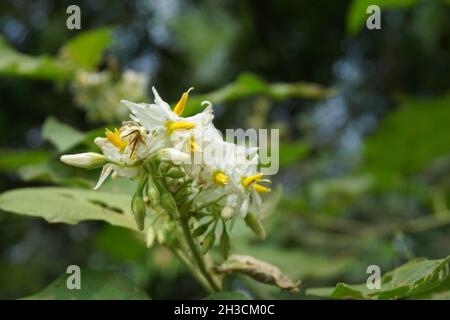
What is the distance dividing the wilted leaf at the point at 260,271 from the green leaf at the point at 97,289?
13cm

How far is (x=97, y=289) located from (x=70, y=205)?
141 millimetres

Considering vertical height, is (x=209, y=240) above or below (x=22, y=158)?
below

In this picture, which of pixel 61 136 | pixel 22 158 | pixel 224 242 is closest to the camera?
pixel 224 242

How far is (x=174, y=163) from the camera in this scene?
2.34 feet

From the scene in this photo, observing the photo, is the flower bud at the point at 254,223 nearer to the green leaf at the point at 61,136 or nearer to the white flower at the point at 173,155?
the white flower at the point at 173,155

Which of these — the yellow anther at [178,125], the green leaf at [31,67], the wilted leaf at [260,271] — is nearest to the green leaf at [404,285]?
the wilted leaf at [260,271]

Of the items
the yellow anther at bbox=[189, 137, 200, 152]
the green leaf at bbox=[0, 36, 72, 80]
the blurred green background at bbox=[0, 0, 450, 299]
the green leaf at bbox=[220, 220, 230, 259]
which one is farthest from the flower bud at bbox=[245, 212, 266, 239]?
the blurred green background at bbox=[0, 0, 450, 299]

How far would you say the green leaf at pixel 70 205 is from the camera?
0.83 meters

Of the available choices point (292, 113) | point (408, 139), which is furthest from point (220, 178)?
point (292, 113)

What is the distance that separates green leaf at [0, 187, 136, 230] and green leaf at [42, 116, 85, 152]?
149 mm

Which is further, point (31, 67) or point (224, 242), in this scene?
point (31, 67)

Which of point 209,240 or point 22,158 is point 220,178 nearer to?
point 209,240

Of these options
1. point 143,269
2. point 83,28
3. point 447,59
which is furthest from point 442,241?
point 83,28
